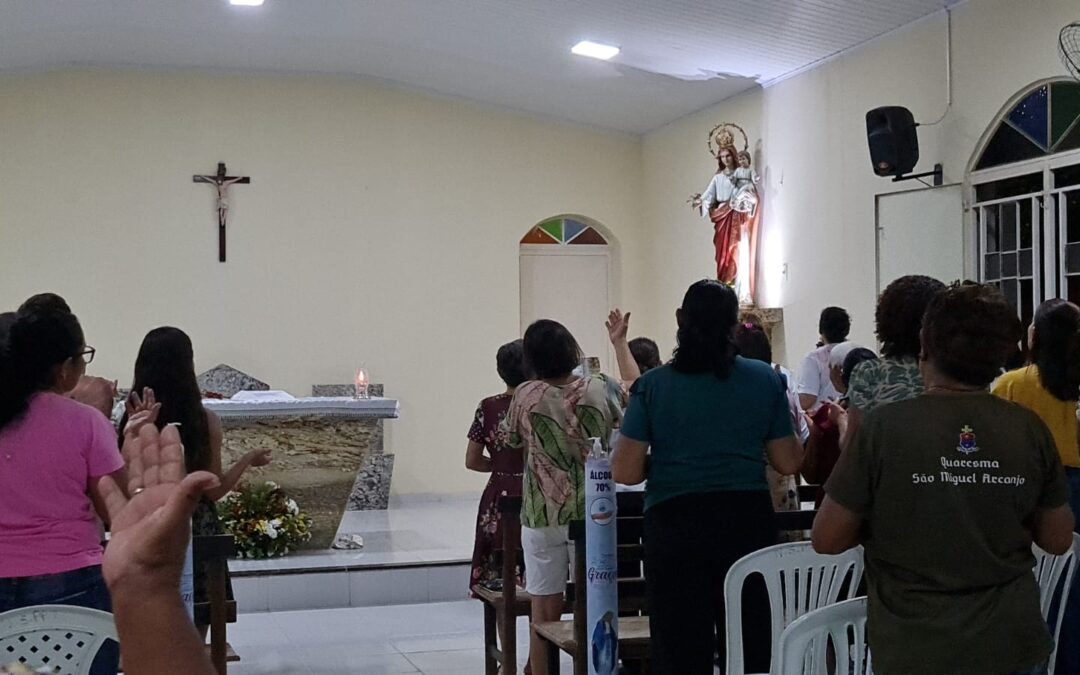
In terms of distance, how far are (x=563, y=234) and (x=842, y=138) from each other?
3.64 meters

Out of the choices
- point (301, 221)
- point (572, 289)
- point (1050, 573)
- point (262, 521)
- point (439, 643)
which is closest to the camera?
point (1050, 573)

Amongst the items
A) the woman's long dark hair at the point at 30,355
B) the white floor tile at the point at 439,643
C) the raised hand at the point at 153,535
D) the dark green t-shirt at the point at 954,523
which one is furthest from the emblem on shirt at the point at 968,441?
the white floor tile at the point at 439,643

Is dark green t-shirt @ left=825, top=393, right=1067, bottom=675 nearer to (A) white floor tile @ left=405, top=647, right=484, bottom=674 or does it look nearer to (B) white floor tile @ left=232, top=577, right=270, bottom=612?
(A) white floor tile @ left=405, top=647, right=484, bottom=674

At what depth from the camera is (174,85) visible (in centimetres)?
1049

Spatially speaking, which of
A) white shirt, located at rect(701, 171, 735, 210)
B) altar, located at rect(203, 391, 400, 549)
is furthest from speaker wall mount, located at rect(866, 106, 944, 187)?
altar, located at rect(203, 391, 400, 549)

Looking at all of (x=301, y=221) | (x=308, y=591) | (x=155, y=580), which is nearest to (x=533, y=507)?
(x=308, y=591)

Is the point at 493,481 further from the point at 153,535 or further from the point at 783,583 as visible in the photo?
the point at 153,535

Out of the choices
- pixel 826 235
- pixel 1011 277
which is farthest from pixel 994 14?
pixel 826 235

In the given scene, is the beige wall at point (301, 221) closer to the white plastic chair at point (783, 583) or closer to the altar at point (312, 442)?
the altar at point (312, 442)

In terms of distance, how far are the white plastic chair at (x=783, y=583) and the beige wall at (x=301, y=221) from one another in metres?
8.17

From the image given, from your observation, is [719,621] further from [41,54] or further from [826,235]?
[41,54]

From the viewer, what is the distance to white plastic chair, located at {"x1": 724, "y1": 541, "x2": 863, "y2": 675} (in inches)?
109

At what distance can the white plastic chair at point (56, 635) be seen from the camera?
2488mm

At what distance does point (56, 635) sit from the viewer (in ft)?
8.28
